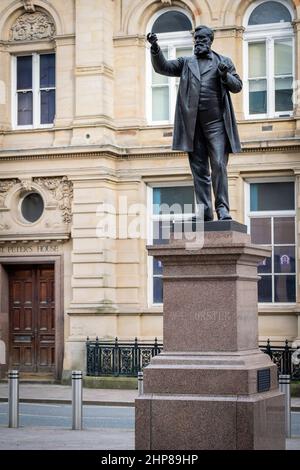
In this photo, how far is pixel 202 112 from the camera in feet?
48.6

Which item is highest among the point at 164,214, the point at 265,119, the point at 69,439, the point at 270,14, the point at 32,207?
the point at 270,14

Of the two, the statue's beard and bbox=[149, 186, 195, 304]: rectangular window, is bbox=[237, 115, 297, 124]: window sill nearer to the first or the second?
bbox=[149, 186, 195, 304]: rectangular window

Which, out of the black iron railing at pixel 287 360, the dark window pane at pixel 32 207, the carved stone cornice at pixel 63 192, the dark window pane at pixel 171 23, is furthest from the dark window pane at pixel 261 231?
the dark window pane at pixel 32 207

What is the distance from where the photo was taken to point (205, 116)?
48.5ft

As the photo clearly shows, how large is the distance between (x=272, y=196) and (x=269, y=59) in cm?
357

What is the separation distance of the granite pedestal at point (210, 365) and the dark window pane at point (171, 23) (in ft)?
55.5

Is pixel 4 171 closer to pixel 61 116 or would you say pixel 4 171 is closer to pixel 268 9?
pixel 61 116

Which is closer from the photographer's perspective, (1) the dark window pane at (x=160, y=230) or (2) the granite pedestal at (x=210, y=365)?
(2) the granite pedestal at (x=210, y=365)

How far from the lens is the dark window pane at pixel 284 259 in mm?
28875

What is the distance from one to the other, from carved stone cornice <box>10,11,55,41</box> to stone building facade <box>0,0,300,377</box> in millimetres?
34

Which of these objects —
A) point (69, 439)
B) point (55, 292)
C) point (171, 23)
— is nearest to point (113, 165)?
point (55, 292)

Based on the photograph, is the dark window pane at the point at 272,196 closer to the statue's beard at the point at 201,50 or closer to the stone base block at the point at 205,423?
the statue's beard at the point at 201,50

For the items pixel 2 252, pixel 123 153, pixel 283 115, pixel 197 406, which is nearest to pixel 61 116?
pixel 123 153

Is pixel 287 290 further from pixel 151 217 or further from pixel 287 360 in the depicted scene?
pixel 151 217
